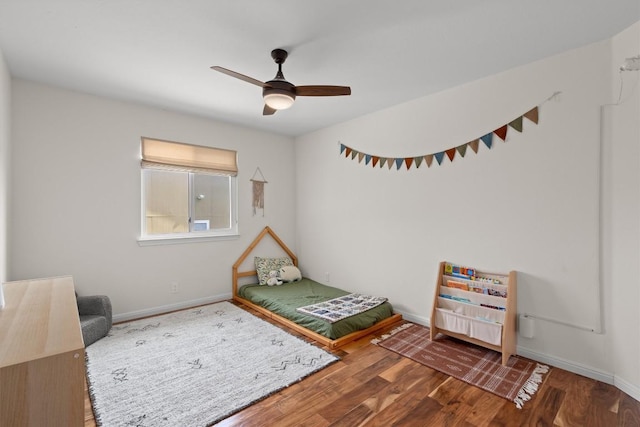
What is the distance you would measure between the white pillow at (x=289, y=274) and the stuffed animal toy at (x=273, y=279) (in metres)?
0.07

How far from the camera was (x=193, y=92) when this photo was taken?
9.67 ft

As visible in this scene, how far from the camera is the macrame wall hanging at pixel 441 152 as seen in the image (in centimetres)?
243

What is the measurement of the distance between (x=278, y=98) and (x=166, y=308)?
9.22ft

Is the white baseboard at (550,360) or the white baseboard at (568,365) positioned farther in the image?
the white baseboard at (568,365)

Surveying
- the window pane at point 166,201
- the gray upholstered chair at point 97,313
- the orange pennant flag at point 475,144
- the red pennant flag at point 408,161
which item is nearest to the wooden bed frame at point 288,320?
the window pane at point 166,201

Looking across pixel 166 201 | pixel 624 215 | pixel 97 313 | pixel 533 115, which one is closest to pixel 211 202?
pixel 166 201

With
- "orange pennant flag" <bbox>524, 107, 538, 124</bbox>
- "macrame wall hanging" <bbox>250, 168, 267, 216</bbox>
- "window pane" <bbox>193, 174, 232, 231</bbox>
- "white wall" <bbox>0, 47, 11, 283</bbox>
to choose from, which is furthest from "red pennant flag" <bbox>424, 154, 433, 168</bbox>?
"white wall" <bbox>0, 47, 11, 283</bbox>

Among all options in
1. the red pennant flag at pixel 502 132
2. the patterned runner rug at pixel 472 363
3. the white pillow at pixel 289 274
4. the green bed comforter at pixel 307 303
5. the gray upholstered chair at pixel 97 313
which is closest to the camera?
the patterned runner rug at pixel 472 363

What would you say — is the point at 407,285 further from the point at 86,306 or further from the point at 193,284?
the point at 86,306

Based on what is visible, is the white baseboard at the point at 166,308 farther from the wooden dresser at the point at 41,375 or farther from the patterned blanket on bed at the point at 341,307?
the wooden dresser at the point at 41,375

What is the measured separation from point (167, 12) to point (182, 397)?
2.42 m

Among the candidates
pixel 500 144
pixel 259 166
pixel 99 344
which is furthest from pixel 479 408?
pixel 259 166

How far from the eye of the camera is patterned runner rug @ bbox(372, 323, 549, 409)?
1996 millimetres

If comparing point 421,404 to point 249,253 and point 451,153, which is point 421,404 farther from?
point 249,253
